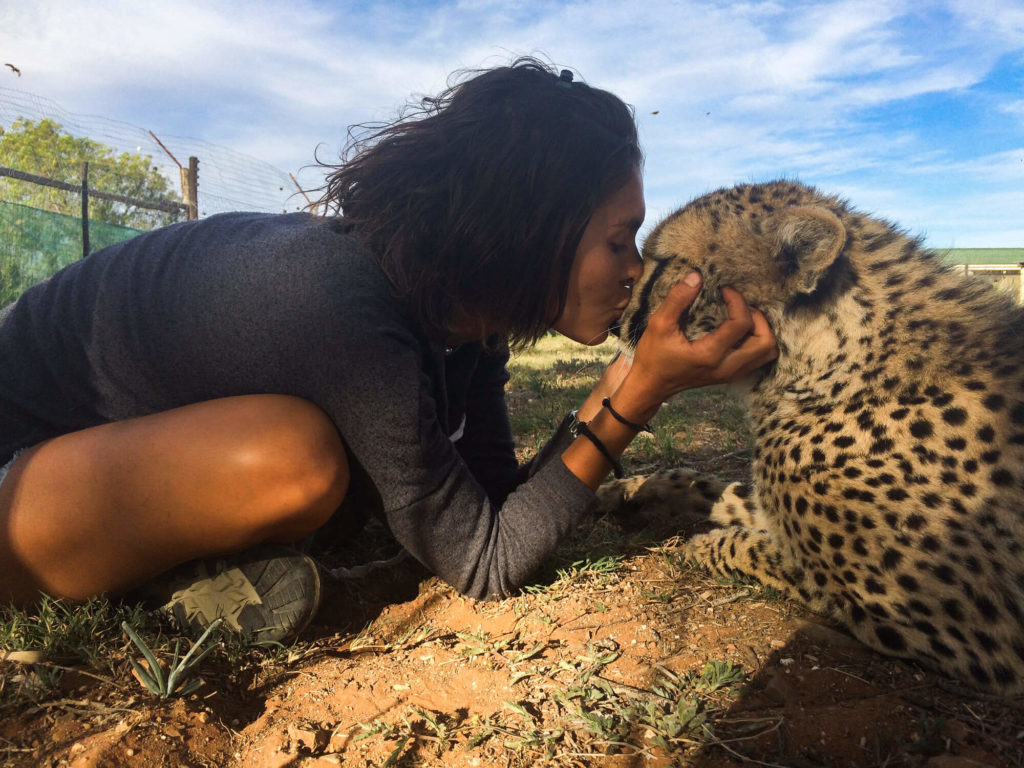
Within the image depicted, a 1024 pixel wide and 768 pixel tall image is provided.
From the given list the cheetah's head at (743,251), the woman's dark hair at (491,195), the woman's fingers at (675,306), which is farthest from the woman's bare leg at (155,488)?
the cheetah's head at (743,251)

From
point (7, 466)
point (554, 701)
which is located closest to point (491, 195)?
point (554, 701)

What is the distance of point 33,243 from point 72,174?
5551 millimetres

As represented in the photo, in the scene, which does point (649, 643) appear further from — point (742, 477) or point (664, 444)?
point (664, 444)

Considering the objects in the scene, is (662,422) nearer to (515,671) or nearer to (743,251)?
(743,251)

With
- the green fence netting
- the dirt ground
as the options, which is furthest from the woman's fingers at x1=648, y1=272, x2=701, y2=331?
the green fence netting

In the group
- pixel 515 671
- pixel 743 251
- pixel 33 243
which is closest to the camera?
pixel 515 671

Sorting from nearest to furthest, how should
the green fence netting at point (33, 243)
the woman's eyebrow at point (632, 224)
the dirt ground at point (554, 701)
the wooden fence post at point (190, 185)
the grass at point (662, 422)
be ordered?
the dirt ground at point (554, 701) < the woman's eyebrow at point (632, 224) < the grass at point (662, 422) < the green fence netting at point (33, 243) < the wooden fence post at point (190, 185)

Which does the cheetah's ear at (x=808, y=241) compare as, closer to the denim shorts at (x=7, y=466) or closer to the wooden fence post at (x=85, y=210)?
the denim shorts at (x=7, y=466)

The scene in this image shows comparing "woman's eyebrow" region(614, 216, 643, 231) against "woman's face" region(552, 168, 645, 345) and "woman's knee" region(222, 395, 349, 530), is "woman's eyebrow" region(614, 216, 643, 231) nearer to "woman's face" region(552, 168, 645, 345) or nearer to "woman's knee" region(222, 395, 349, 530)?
"woman's face" region(552, 168, 645, 345)

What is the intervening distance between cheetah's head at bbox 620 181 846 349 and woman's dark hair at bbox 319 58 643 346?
0.35 m

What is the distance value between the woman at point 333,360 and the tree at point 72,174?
730cm

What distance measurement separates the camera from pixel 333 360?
1.72m

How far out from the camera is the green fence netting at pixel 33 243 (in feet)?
22.6

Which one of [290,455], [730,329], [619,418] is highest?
[730,329]
